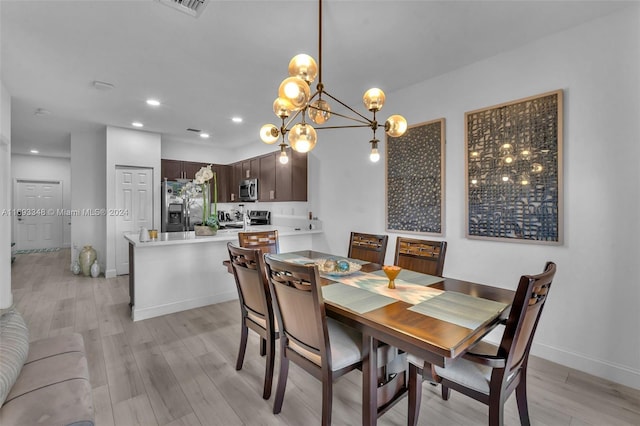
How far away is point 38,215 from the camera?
785cm

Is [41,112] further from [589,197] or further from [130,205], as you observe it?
[589,197]

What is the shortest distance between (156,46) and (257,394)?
2.77 metres

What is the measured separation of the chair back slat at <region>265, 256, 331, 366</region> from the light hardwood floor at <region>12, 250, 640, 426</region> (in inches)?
20.5

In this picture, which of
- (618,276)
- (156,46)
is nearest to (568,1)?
(618,276)

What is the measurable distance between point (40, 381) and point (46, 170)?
911 centimetres

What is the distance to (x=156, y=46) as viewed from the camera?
2.46m

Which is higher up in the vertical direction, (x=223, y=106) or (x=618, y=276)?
(x=223, y=106)

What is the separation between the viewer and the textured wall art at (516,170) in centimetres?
233

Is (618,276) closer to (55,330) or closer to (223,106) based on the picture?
(223,106)

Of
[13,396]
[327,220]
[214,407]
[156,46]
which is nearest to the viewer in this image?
[13,396]

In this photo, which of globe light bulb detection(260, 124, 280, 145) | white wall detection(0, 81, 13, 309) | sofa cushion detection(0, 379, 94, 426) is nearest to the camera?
sofa cushion detection(0, 379, 94, 426)

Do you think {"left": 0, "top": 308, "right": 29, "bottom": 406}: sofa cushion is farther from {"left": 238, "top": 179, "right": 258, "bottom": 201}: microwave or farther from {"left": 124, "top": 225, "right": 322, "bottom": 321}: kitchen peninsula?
{"left": 238, "top": 179, "right": 258, "bottom": 201}: microwave

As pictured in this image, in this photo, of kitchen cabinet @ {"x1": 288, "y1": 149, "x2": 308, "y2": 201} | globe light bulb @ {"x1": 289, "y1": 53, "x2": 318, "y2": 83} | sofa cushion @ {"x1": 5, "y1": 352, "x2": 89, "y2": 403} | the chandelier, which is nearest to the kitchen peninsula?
kitchen cabinet @ {"x1": 288, "y1": 149, "x2": 308, "y2": 201}

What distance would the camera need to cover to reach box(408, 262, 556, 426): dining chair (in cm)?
122
